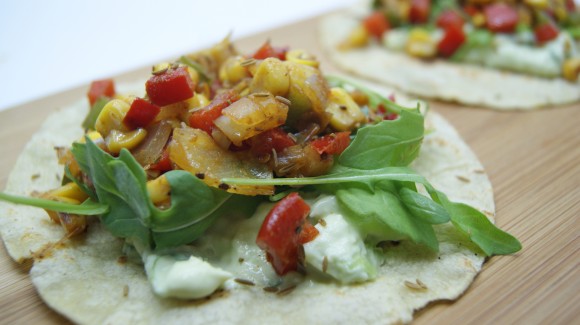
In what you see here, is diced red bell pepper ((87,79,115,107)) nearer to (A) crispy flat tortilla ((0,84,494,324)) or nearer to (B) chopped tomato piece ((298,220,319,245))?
(A) crispy flat tortilla ((0,84,494,324))

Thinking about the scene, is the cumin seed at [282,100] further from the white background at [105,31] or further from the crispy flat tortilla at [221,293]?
the white background at [105,31]

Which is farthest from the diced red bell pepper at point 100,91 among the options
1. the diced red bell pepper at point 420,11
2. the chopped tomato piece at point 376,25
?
the diced red bell pepper at point 420,11

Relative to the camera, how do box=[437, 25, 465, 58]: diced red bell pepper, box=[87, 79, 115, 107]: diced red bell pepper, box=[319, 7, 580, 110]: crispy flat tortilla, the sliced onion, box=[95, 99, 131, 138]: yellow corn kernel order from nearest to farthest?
the sliced onion
box=[95, 99, 131, 138]: yellow corn kernel
box=[87, 79, 115, 107]: diced red bell pepper
box=[319, 7, 580, 110]: crispy flat tortilla
box=[437, 25, 465, 58]: diced red bell pepper

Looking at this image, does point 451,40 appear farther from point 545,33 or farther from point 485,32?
point 545,33

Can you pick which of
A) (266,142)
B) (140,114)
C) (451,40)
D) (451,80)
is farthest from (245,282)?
(451,40)

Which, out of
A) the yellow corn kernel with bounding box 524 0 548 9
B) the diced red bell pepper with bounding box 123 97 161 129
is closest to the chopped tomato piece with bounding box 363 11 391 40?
the yellow corn kernel with bounding box 524 0 548 9
